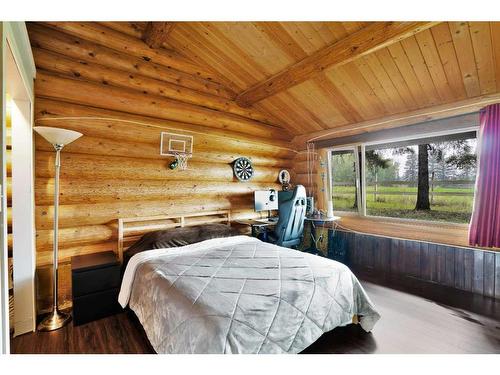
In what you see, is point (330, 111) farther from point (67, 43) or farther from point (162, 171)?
point (67, 43)

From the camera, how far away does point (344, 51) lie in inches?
105

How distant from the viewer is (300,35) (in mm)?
2748

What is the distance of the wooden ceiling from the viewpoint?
2.45m

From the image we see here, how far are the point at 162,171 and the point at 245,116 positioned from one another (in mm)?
A: 1781

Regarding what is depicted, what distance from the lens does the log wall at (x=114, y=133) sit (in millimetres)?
Result: 2590

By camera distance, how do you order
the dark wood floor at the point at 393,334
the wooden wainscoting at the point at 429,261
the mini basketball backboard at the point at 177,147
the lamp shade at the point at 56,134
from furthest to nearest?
the mini basketball backboard at the point at 177,147 → the wooden wainscoting at the point at 429,261 → the lamp shade at the point at 56,134 → the dark wood floor at the point at 393,334

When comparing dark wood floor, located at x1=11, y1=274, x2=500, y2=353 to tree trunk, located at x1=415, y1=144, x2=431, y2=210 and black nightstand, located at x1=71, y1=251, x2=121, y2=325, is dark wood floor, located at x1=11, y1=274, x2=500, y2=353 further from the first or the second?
tree trunk, located at x1=415, y1=144, x2=431, y2=210

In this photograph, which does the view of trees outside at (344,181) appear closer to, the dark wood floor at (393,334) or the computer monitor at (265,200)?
the computer monitor at (265,200)

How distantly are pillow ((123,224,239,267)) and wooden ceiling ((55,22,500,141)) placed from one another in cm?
217

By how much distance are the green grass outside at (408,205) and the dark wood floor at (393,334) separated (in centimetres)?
105

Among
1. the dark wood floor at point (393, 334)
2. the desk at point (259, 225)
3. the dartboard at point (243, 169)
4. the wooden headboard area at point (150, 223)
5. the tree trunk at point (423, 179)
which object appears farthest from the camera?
the dartboard at point (243, 169)

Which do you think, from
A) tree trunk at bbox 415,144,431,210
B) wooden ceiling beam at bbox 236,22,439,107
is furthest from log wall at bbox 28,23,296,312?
tree trunk at bbox 415,144,431,210

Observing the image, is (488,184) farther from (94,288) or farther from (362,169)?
(94,288)

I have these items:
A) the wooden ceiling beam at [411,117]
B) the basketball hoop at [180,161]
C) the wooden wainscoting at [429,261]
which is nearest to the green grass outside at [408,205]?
the wooden wainscoting at [429,261]
